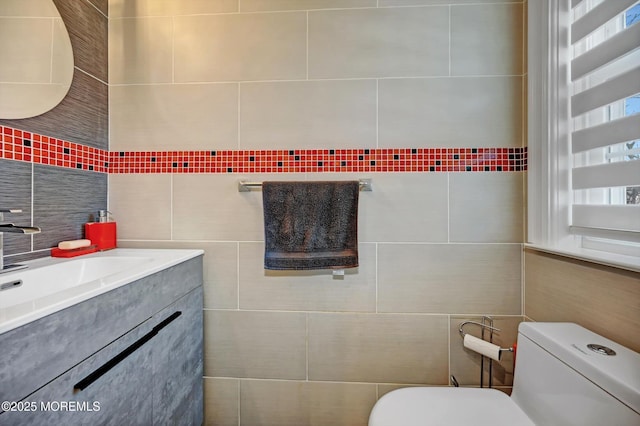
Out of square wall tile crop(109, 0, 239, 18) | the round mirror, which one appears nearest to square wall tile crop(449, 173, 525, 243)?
square wall tile crop(109, 0, 239, 18)

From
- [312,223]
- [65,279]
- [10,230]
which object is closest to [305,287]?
[312,223]

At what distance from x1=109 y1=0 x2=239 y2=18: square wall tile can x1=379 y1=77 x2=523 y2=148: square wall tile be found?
788 millimetres

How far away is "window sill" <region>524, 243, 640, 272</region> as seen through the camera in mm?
765

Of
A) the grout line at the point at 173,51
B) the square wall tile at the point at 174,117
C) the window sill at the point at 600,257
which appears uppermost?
the grout line at the point at 173,51

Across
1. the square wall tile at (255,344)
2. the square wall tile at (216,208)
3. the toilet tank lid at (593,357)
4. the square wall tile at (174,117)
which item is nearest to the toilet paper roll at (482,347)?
the toilet tank lid at (593,357)

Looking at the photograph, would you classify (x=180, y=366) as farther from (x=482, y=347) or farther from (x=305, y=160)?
(x=482, y=347)

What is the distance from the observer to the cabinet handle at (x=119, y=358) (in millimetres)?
633

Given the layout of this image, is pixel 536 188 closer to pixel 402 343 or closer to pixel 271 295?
pixel 402 343

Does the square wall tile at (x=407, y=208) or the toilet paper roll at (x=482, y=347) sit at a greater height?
the square wall tile at (x=407, y=208)

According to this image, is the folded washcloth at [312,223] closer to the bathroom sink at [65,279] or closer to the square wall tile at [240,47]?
the bathroom sink at [65,279]

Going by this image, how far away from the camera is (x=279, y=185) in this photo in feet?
3.85

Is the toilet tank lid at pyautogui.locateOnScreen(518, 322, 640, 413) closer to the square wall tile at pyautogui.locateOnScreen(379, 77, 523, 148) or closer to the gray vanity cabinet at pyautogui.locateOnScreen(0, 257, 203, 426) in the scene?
the square wall tile at pyautogui.locateOnScreen(379, 77, 523, 148)

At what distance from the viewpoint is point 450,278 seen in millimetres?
1208

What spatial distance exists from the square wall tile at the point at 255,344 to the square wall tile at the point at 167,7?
134cm
